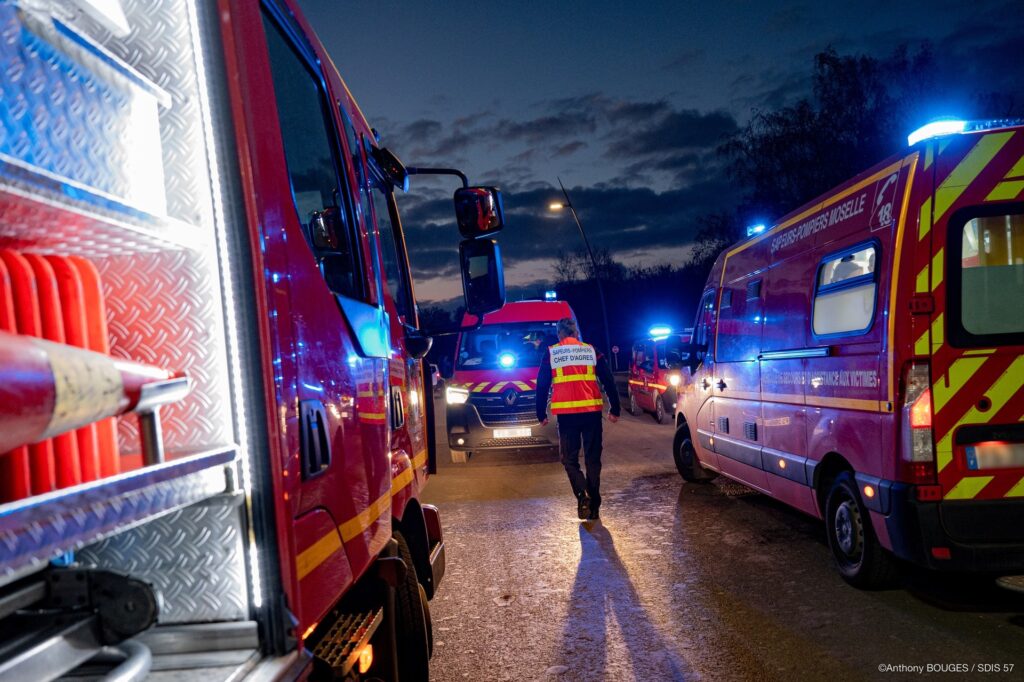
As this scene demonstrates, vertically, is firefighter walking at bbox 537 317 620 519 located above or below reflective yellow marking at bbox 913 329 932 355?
below

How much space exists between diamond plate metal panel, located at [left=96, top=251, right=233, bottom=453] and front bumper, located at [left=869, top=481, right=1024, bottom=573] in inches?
149

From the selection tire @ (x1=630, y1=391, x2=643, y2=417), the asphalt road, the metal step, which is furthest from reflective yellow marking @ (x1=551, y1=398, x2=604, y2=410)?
tire @ (x1=630, y1=391, x2=643, y2=417)

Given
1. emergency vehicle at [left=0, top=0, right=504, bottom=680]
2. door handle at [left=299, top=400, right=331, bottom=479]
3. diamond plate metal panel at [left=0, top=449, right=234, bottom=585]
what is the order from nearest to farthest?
diamond plate metal panel at [left=0, top=449, right=234, bottom=585] → emergency vehicle at [left=0, top=0, right=504, bottom=680] → door handle at [left=299, top=400, right=331, bottom=479]

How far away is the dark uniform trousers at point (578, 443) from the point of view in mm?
7188

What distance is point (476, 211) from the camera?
11.3ft

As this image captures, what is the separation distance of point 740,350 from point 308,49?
5.05 metres

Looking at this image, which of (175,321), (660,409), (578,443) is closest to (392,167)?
(175,321)

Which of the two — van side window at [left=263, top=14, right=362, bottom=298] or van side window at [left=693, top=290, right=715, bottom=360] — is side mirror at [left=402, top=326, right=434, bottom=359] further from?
van side window at [left=693, top=290, right=715, bottom=360]

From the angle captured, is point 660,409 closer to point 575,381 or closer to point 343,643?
point 575,381

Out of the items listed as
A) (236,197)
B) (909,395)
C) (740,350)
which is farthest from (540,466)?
(236,197)

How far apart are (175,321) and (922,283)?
12.6 feet

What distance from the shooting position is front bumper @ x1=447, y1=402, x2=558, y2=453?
10.5 meters

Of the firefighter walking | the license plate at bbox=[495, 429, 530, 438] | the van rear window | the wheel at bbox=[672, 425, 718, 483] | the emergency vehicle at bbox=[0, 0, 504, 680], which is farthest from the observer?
the license plate at bbox=[495, 429, 530, 438]

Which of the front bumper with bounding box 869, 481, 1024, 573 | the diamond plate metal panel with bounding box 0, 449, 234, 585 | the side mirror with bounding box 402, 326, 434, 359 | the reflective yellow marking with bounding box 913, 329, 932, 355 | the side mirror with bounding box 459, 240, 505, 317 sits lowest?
the front bumper with bounding box 869, 481, 1024, 573
